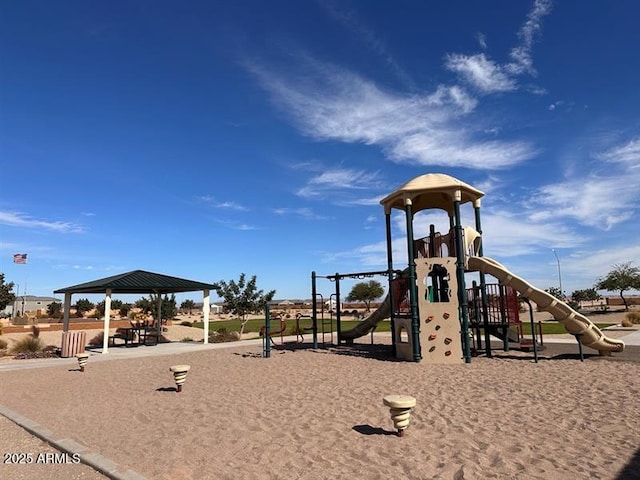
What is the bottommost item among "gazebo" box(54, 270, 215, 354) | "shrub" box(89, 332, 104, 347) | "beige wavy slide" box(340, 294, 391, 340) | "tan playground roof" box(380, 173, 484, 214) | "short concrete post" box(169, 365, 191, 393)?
"shrub" box(89, 332, 104, 347)

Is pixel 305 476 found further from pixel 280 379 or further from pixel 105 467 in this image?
pixel 280 379

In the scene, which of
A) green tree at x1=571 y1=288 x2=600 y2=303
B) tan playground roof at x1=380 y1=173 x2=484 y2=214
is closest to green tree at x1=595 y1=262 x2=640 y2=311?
green tree at x1=571 y1=288 x2=600 y2=303

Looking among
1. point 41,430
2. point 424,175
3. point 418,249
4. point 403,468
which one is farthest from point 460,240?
point 41,430

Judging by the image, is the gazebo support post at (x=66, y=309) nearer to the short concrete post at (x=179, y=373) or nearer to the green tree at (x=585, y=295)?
the short concrete post at (x=179, y=373)

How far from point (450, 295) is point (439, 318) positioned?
805 millimetres

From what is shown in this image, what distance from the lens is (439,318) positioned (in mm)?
12930

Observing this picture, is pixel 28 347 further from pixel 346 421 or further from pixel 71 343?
pixel 346 421

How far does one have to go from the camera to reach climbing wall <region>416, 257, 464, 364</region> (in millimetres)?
12695

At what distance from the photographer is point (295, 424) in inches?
258

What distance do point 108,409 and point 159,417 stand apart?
1.45 m

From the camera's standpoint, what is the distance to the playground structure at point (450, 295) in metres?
12.7

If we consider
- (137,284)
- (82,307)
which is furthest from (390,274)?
(82,307)

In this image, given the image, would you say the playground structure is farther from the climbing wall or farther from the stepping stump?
the stepping stump

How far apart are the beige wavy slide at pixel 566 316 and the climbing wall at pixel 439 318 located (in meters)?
1.83
